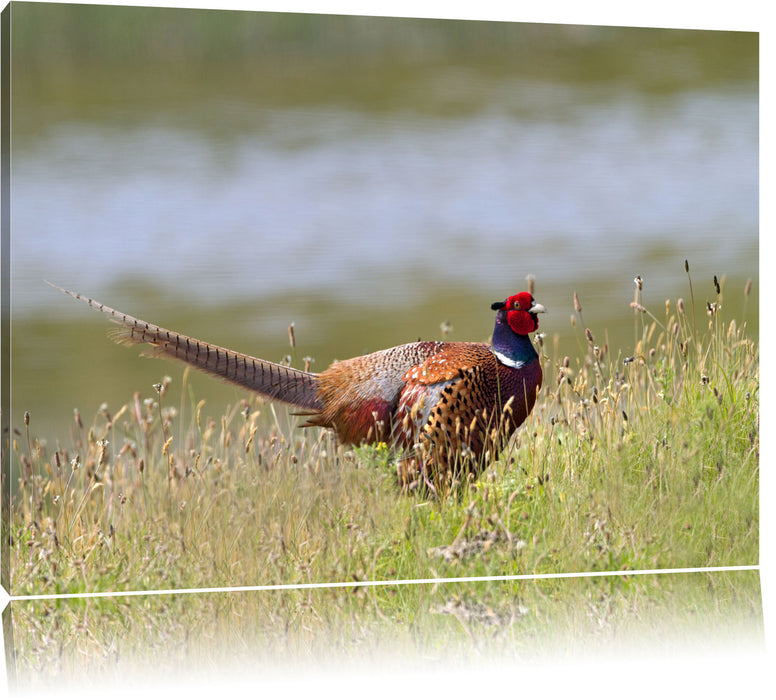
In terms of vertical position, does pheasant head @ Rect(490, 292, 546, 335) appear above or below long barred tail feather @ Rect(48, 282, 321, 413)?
above

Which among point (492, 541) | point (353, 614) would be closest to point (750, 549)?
point (492, 541)

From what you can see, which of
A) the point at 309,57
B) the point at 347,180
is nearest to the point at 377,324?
the point at 347,180

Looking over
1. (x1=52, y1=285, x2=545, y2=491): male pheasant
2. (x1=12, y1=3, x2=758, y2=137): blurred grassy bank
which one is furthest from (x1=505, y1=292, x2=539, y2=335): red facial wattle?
(x1=12, y1=3, x2=758, y2=137): blurred grassy bank

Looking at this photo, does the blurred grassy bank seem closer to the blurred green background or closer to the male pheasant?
the blurred green background

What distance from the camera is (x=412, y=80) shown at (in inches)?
177

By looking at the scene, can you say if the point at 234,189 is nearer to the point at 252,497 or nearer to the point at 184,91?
the point at 184,91

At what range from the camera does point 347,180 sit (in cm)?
445

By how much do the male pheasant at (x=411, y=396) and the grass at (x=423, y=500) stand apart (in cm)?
8

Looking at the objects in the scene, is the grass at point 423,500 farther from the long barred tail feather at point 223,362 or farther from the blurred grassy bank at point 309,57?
the blurred grassy bank at point 309,57

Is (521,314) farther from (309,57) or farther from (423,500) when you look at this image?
(309,57)

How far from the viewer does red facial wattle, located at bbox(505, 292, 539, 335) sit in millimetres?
4555

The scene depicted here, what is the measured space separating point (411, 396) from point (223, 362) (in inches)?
27.0

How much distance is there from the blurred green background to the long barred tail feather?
4cm

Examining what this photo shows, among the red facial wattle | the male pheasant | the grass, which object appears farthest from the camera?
the red facial wattle
